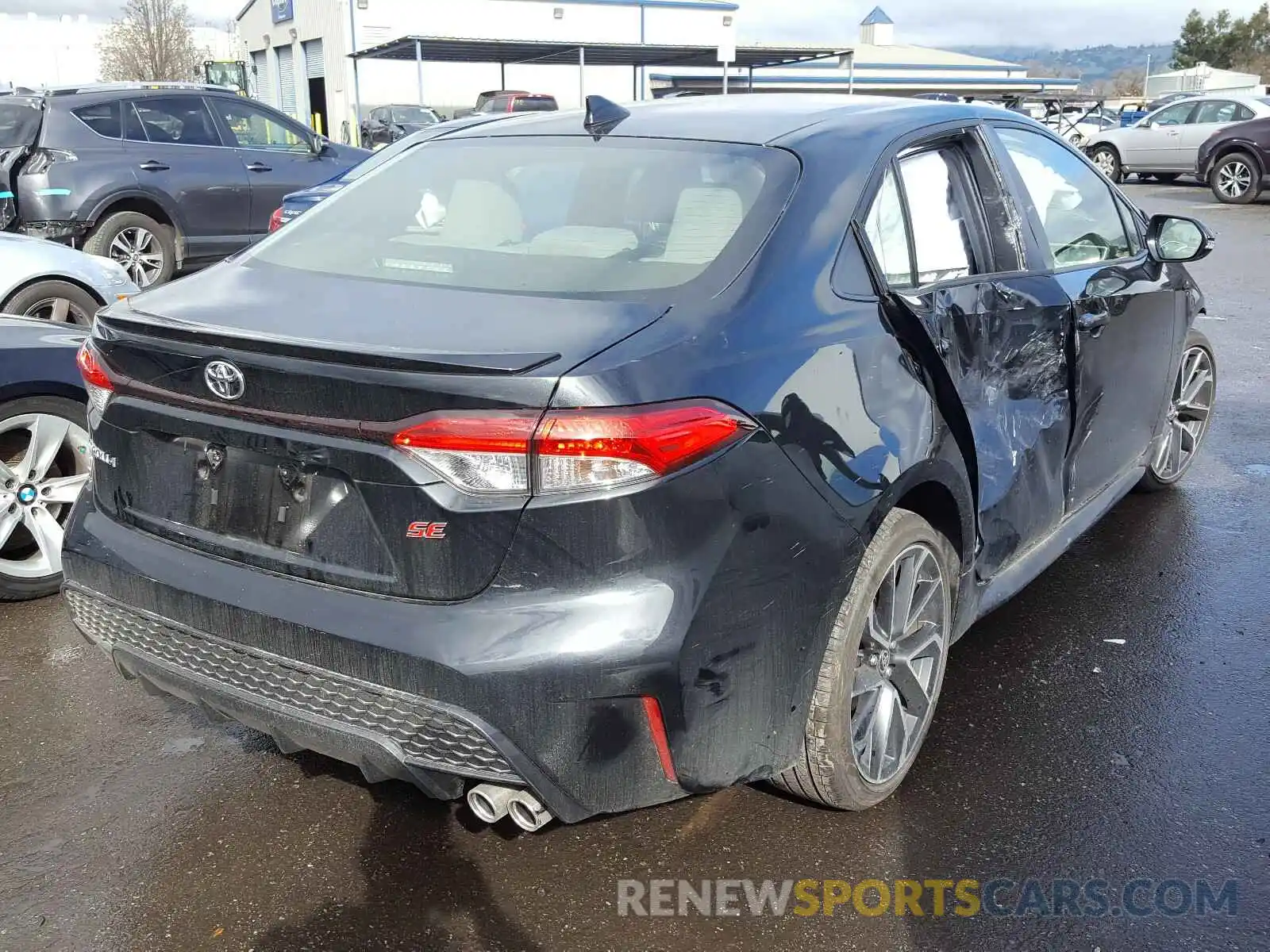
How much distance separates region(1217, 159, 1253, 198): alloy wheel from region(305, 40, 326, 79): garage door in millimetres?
35536

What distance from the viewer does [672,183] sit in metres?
2.88

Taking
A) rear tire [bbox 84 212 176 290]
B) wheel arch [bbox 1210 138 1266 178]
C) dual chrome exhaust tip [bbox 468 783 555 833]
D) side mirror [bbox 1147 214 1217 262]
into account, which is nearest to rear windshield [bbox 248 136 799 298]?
dual chrome exhaust tip [bbox 468 783 555 833]

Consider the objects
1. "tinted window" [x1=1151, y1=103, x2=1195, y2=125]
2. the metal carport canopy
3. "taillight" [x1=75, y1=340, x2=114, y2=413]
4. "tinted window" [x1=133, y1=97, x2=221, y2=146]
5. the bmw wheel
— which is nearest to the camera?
"taillight" [x1=75, y1=340, x2=114, y2=413]

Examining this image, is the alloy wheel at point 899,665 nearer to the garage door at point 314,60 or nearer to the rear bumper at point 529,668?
the rear bumper at point 529,668

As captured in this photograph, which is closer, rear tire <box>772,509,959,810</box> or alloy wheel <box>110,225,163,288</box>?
rear tire <box>772,509,959,810</box>

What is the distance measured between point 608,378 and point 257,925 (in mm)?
1474

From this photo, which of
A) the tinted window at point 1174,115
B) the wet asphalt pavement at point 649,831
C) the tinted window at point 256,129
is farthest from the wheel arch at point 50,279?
the tinted window at point 1174,115

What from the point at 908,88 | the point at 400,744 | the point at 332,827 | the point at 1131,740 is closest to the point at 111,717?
the point at 332,827

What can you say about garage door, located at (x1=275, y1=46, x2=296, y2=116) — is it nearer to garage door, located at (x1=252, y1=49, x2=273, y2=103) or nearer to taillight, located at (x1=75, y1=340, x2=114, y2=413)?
garage door, located at (x1=252, y1=49, x2=273, y2=103)

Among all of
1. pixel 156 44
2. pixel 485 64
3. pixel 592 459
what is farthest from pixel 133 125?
pixel 156 44

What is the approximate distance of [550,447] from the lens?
6.88 feet

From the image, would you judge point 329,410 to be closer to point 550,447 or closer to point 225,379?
point 225,379

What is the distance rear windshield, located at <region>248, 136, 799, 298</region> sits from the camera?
2605 mm

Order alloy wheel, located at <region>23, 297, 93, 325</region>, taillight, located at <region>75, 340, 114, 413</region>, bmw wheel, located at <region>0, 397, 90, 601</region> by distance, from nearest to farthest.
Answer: taillight, located at <region>75, 340, 114, 413</region>, bmw wheel, located at <region>0, 397, 90, 601</region>, alloy wheel, located at <region>23, 297, 93, 325</region>
